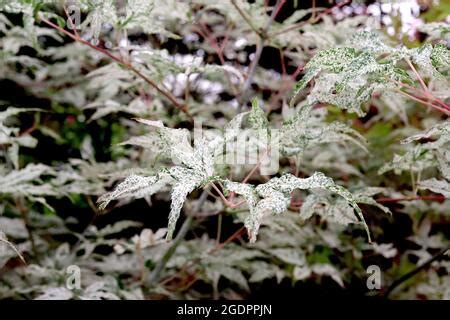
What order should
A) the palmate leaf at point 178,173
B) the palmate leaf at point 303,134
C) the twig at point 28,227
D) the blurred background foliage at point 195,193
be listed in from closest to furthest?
the palmate leaf at point 178,173 < the palmate leaf at point 303,134 < the blurred background foliage at point 195,193 < the twig at point 28,227

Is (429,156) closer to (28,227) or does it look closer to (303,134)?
(303,134)

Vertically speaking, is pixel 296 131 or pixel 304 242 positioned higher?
pixel 296 131

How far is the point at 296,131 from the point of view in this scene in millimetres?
811

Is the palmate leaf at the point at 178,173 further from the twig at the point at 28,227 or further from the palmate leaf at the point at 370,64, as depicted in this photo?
the twig at the point at 28,227

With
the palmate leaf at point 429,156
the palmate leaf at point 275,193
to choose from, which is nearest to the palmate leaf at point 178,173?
the palmate leaf at point 275,193

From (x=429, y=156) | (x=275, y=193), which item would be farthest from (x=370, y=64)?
(x=429, y=156)

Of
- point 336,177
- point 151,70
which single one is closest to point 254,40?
point 151,70

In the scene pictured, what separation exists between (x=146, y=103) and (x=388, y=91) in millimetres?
726

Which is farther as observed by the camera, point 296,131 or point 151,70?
point 151,70

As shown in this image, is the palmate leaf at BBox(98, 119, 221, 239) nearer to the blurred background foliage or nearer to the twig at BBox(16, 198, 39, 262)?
the blurred background foliage

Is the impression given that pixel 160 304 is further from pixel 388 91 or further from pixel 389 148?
pixel 389 148

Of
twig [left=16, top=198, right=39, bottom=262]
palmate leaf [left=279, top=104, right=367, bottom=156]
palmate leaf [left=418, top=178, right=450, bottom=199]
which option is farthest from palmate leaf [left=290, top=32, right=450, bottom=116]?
twig [left=16, top=198, right=39, bottom=262]

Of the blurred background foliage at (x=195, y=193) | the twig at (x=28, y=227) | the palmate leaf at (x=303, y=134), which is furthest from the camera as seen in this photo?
the twig at (x=28, y=227)

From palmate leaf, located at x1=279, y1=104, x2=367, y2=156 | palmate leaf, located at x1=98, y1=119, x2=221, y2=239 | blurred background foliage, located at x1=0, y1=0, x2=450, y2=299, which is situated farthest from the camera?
blurred background foliage, located at x1=0, y1=0, x2=450, y2=299
